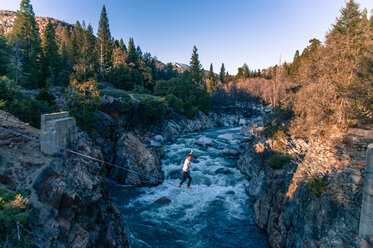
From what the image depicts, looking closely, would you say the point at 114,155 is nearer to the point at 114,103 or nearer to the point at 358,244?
the point at 114,103

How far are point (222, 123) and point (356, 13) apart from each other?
32.3m

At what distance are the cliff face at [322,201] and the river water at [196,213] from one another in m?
1.65

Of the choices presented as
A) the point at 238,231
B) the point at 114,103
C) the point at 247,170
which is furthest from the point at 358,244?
the point at 114,103

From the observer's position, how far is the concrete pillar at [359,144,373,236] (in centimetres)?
553

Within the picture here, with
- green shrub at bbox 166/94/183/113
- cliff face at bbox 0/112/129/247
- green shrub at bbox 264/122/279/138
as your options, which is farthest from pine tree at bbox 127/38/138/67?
cliff face at bbox 0/112/129/247

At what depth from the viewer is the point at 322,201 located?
287 inches

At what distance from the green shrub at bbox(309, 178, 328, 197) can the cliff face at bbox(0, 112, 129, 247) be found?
8240 millimetres

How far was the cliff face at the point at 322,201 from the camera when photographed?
635 centimetres

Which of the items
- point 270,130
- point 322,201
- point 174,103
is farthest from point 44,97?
point 174,103

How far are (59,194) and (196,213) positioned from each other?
835cm

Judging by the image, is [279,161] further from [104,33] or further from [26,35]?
[104,33]

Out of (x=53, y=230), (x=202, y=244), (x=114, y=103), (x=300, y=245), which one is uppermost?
(x=114, y=103)

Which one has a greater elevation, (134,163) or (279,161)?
(279,161)

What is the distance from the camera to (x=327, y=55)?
37.3ft
